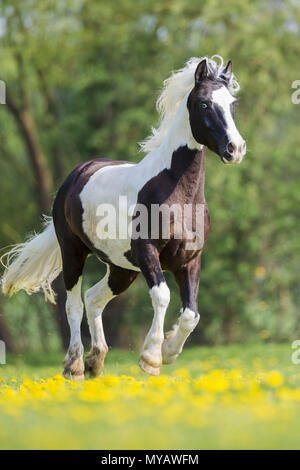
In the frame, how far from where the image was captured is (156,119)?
1700 centimetres

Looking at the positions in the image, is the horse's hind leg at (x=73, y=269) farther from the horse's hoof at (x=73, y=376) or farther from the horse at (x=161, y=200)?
the horse's hoof at (x=73, y=376)

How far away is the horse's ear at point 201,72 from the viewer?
19.9ft

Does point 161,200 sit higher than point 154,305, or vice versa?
point 161,200

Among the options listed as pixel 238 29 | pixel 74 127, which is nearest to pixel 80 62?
pixel 74 127

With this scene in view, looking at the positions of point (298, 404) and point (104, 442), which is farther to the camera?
point (298, 404)

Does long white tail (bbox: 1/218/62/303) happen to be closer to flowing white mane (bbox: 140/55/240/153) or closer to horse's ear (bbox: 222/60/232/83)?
flowing white mane (bbox: 140/55/240/153)

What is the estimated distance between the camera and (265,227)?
721 inches

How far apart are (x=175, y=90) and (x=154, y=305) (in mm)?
1949

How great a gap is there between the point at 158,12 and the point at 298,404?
14.6 m

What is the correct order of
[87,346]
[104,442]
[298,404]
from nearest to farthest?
[104,442] < [298,404] < [87,346]

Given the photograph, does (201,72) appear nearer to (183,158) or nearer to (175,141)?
(175,141)

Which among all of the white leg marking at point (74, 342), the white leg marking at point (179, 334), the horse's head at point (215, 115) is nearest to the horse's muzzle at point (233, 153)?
the horse's head at point (215, 115)

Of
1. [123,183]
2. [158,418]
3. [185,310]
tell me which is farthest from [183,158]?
[158,418]
